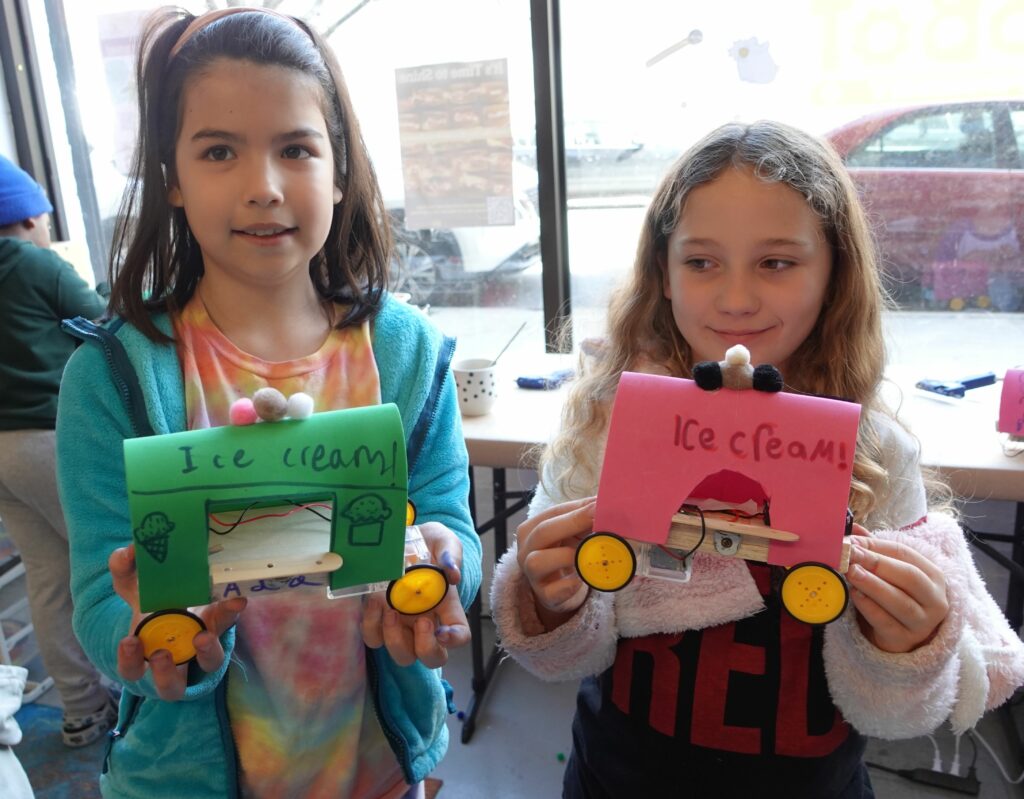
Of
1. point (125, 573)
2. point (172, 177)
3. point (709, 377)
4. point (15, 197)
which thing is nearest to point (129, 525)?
point (125, 573)

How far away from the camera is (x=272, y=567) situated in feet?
2.19

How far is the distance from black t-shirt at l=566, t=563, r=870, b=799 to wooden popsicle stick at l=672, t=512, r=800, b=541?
241mm

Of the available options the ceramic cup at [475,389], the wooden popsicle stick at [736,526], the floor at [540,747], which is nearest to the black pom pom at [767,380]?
the wooden popsicle stick at [736,526]

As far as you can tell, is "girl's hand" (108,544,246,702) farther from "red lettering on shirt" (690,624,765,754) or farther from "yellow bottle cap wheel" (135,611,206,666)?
"red lettering on shirt" (690,624,765,754)

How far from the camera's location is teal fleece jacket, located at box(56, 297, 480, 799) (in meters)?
0.80

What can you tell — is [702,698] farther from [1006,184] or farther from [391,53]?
[391,53]

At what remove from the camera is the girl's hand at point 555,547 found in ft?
2.55

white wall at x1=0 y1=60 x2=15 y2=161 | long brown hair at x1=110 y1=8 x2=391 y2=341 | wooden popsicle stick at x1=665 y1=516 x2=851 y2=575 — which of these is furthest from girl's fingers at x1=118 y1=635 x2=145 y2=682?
white wall at x1=0 y1=60 x2=15 y2=161

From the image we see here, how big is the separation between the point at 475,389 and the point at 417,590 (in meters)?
1.16

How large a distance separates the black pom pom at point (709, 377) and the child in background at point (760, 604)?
0.60ft

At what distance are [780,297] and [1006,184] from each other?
1.70 metres

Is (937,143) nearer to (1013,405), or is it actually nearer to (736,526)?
(1013,405)

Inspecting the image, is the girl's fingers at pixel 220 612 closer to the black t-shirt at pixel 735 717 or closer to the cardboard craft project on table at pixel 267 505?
A: the cardboard craft project on table at pixel 267 505

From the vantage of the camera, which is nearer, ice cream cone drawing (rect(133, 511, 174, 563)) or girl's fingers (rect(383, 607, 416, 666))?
ice cream cone drawing (rect(133, 511, 174, 563))
